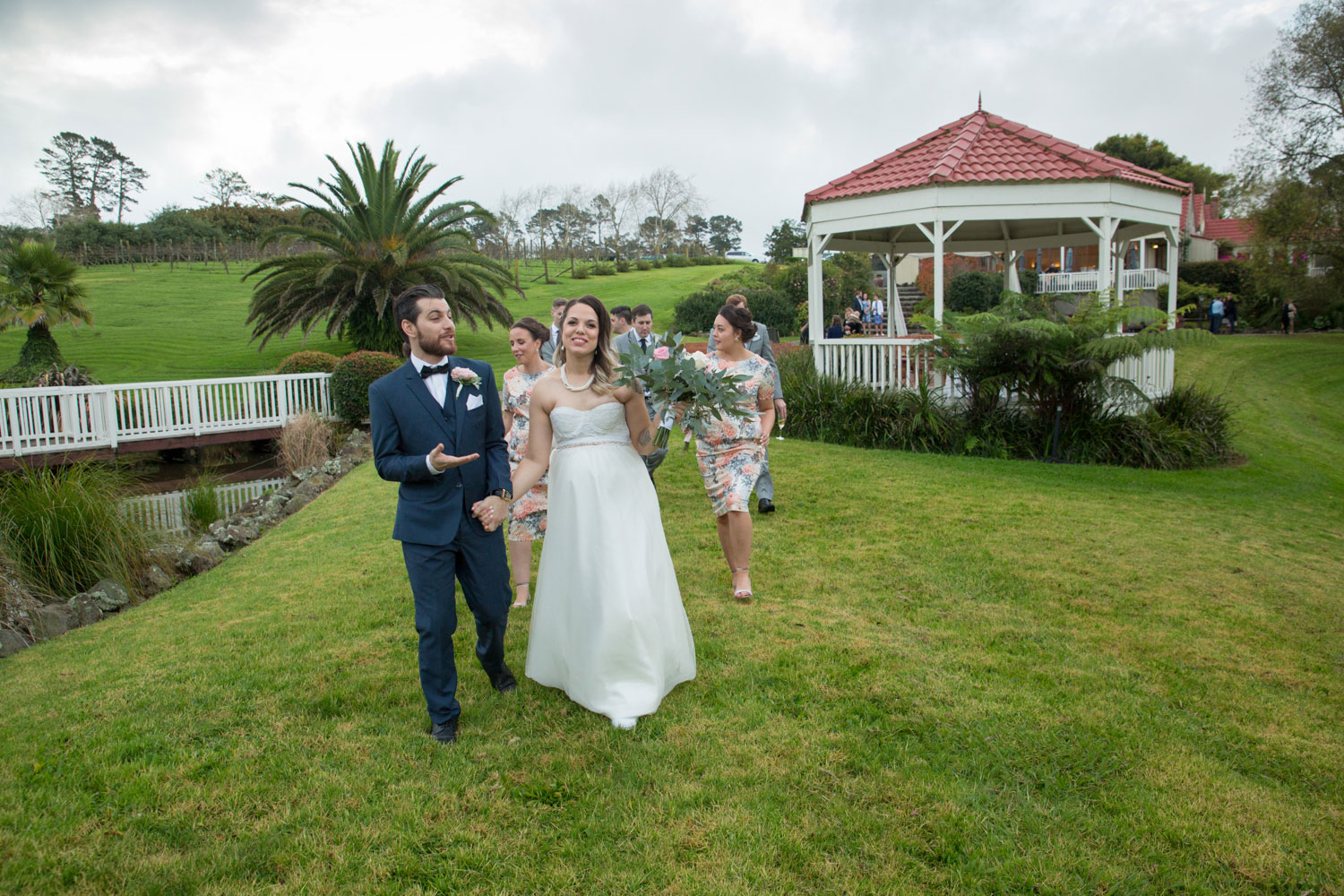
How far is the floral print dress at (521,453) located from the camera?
5.83 m

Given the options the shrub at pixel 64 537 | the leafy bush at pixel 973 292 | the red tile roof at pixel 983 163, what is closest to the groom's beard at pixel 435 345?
the shrub at pixel 64 537

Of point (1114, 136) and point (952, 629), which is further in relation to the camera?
point (1114, 136)

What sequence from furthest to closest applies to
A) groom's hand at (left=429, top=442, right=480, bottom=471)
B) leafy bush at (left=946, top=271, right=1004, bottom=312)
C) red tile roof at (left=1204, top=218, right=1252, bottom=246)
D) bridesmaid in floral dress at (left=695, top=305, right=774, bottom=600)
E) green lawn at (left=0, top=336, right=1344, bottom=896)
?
red tile roof at (left=1204, top=218, right=1252, bottom=246), leafy bush at (left=946, top=271, right=1004, bottom=312), bridesmaid in floral dress at (left=695, top=305, right=774, bottom=600), groom's hand at (left=429, top=442, right=480, bottom=471), green lawn at (left=0, top=336, right=1344, bottom=896)

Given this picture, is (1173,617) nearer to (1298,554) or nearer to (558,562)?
(1298,554)

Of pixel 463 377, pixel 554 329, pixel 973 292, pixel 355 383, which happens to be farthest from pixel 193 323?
pixel 463 377

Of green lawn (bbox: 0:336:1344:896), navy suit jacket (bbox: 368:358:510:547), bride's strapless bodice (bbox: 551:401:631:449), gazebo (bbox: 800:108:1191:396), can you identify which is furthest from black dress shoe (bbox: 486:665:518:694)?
gazebo (bbox: 800:108:1191:396)

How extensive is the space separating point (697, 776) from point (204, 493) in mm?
9561

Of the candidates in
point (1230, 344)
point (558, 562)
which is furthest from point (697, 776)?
point (1230, 344)

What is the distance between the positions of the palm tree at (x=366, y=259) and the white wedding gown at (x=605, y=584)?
18.8m

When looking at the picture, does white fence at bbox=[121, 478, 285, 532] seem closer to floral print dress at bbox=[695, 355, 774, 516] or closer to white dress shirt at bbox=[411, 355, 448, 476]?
floral print dress at bbox=[695, 355, 774, 516]

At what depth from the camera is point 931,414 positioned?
12547 mm

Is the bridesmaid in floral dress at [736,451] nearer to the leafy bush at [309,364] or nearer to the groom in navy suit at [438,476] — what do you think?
the groom in navy suit at [438,476]

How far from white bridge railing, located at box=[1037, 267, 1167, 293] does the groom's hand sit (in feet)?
106

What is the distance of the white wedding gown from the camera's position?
4.03 m
